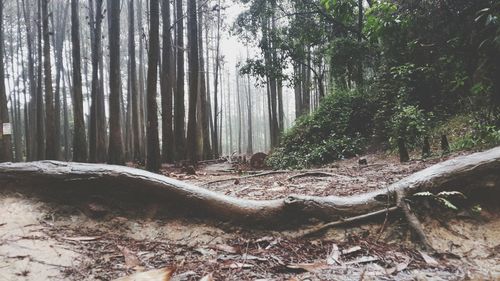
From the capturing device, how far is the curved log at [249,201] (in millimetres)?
2479

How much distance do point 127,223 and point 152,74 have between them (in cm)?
527

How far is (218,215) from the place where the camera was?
258 centimetres

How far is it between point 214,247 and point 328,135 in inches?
354

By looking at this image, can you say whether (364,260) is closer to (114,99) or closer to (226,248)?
(226,248)

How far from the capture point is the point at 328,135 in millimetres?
10859

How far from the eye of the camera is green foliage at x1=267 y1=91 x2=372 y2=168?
9789 mm

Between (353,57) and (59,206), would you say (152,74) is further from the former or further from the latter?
(353,57)

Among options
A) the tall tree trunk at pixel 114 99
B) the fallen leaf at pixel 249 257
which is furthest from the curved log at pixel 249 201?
the tall tree trunk at pixel 114 99

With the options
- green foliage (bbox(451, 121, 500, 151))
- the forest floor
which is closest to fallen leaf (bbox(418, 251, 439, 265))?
the forest floor

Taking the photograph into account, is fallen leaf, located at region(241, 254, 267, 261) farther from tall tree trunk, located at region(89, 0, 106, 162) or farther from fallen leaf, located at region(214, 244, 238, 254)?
tall tree trunk, located at region(89, 0, 106, 162)

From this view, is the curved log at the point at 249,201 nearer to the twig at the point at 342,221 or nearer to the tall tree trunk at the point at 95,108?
the twig at the point at 342,221

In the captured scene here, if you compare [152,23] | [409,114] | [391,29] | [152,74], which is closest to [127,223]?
[391,29]

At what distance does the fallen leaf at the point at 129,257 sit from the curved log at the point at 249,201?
0.51 m

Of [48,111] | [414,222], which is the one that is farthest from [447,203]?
[48,111]
